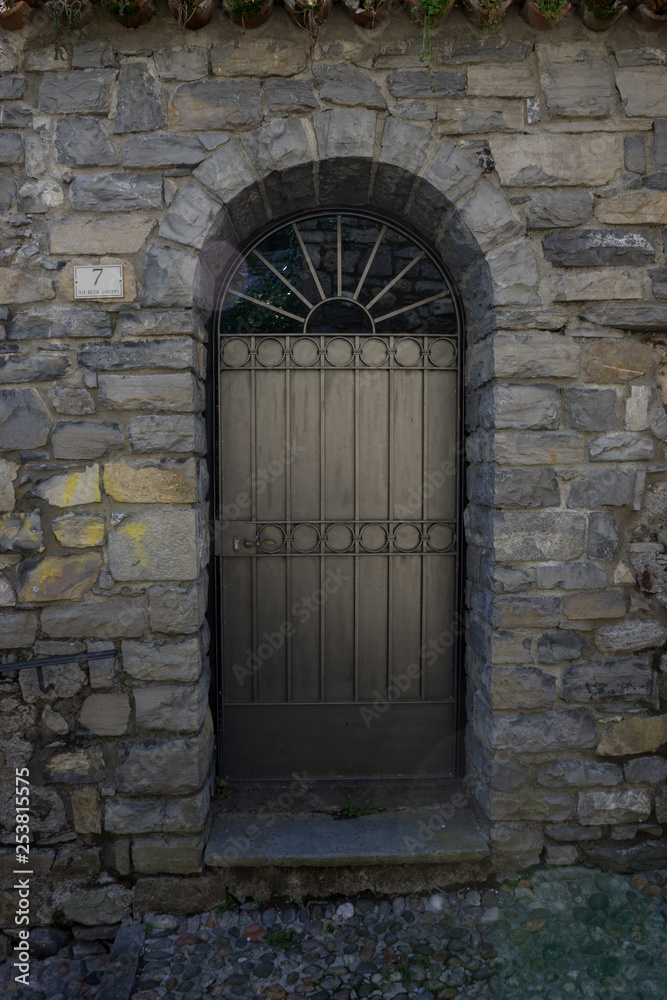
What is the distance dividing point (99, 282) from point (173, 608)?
1.37 m

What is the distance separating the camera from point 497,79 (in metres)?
2.46

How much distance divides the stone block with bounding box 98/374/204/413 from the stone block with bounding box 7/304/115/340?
0.63ft

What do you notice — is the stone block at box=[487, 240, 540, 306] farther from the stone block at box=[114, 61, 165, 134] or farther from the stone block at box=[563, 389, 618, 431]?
the stone block at box=[114, 61, 165, 134]

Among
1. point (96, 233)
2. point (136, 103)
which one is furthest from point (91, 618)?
point (136, 103)

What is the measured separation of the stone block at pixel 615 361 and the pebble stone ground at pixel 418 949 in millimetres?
2142

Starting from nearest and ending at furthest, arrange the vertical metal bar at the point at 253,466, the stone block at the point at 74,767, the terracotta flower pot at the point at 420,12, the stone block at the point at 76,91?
the terracotta flower pot at the point at 420,12, the stone block at the point at 76,91, the stone block at the point at 74,767, the vertical metal bar at the point at 253,466

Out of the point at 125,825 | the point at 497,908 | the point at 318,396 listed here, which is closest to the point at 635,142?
the point at 318,396

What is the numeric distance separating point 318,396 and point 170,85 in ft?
4.61

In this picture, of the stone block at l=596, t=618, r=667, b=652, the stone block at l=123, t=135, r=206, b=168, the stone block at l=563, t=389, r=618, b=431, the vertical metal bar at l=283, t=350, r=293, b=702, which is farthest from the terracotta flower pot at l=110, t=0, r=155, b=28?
the stone block at l=596, t=618, r=667, b=652

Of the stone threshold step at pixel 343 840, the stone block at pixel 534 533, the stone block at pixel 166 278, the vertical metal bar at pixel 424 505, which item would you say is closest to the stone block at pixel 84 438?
the stone block at pixel 166 278

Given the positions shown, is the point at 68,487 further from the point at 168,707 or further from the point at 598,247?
the point at 598,247

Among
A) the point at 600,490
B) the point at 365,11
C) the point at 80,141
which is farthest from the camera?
the point at 600,490

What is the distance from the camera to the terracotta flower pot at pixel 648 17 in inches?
93.6

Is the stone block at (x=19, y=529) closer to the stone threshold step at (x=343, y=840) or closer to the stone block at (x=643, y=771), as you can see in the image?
the stone threshold step at (x=343, y=840)
